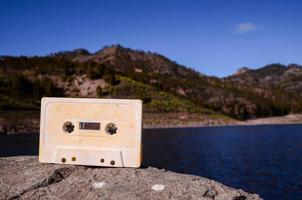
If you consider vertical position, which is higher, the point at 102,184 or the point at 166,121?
the point at 102,184

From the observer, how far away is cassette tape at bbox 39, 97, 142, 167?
31.8ft

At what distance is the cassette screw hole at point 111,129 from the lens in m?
9.91

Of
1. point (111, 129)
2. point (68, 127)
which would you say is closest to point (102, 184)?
point (111, 129)

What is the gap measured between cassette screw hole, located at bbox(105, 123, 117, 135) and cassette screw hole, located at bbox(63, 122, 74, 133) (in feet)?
3.13

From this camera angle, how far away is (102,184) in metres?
8.75

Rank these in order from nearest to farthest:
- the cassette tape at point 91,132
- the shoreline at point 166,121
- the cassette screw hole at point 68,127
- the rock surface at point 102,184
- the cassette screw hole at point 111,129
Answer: the rock surface at point 102,184
the cassette tape at point 91,132
the cassette screw hole at point 111,129
the cassette screw hole at point 68,127
the shoreline at point 166,121

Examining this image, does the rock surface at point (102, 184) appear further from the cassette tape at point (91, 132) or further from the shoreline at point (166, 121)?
the shoreline at point (166, 121)

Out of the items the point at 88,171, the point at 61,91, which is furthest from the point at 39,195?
the point at 61,91

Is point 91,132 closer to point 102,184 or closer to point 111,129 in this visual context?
point 111,129

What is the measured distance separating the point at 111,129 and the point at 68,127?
44.0 inches

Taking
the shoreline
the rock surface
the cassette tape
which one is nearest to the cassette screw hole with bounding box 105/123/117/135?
the cassette tape

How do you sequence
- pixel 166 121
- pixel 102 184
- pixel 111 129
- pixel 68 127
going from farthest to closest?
pixel 166 121 → pixel 68 127 → pixel 111 129 → pixel 102 184

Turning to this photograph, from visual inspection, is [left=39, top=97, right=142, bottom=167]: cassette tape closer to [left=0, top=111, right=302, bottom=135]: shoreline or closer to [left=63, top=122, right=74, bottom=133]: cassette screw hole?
[left=63, top=122, right=74, bottom=133]: cassette screw hole

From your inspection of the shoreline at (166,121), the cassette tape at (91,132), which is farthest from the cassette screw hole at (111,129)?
the shoreline at (166,121)
